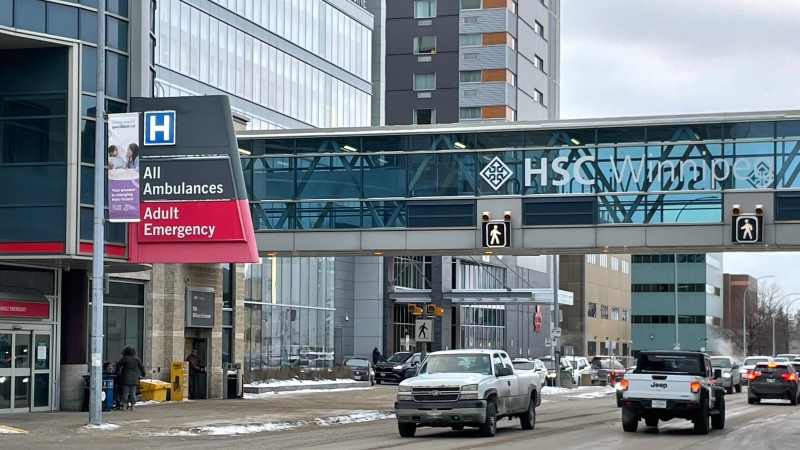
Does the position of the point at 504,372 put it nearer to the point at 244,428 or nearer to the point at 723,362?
the point at 244,428

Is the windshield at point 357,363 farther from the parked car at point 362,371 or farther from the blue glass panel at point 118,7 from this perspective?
the blue glass panel at point 118,7

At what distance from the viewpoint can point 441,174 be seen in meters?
39.4

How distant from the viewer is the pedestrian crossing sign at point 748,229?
35.7 metres

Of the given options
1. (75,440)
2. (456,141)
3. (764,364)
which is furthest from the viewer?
(764,364)

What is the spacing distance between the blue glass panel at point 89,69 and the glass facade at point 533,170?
1082 cm

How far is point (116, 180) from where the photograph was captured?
1077 inches

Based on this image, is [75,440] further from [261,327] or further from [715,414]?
[261,327]

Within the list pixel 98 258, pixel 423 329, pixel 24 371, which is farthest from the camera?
pixel 423 329

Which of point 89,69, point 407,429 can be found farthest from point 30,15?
point 407,429

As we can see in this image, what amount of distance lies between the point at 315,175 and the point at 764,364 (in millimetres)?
17274

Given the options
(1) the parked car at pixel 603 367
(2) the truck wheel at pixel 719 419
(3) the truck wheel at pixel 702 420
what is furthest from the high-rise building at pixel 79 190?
(1) the parked car at pixel 603 367

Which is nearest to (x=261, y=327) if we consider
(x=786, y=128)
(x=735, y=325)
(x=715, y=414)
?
(x=786, y=128)

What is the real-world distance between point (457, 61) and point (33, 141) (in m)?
69.8

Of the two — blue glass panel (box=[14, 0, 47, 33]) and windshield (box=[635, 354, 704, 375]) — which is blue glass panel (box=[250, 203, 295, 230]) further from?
windshield (box=[635, 354, 704, 375])
